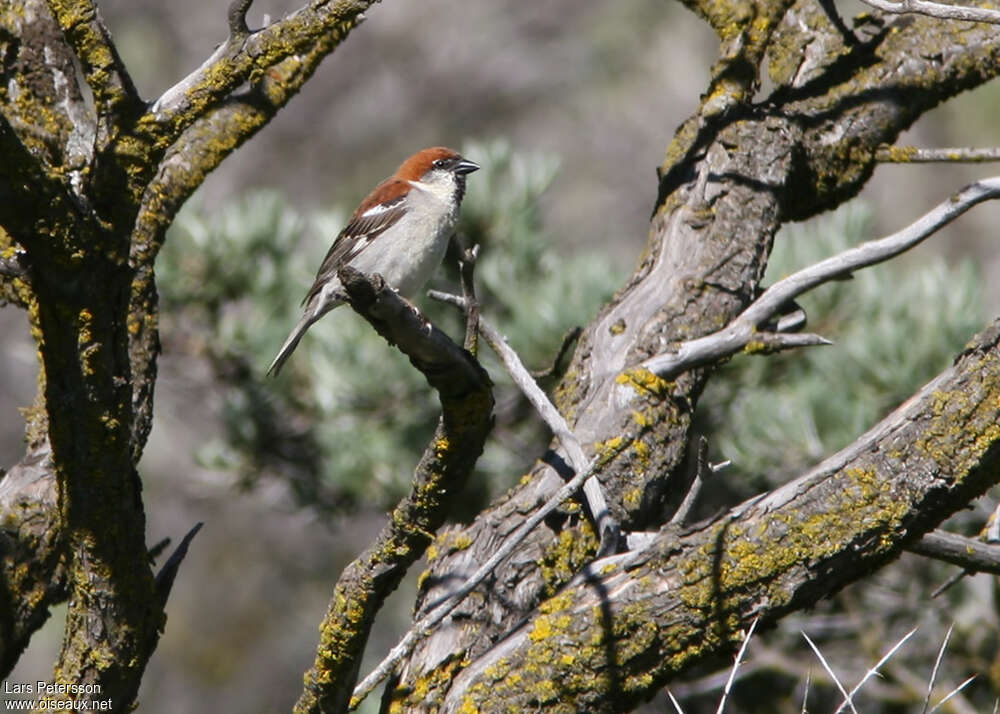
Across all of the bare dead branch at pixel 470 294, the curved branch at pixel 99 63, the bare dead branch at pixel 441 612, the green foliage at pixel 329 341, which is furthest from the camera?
the green foliage at pixel 329 341

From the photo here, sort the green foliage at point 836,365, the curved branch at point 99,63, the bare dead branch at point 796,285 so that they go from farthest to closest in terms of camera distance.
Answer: the green foliage at point 836,365 → the bare dead branch at point 796,285 → the curved branch at point 99,63

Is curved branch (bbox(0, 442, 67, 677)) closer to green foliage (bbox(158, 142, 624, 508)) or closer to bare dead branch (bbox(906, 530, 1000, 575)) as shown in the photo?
bare dead branch (bbox(906, 530, 1000, 575))

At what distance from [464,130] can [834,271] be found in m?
10.1

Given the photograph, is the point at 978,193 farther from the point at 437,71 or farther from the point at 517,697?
the point at 437,71

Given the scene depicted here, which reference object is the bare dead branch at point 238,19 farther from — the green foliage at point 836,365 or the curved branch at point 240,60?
the green foliage at point 836,365

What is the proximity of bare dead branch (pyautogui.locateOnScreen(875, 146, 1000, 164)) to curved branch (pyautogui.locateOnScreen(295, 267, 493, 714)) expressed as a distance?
1455 millimetres

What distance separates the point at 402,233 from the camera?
13.9 ft

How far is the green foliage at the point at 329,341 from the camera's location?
5.33 m

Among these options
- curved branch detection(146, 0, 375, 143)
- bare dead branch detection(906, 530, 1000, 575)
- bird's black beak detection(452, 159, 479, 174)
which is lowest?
bare dead branch detection(906, 530, 1000, 575)

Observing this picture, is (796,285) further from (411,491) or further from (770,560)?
(411,491)

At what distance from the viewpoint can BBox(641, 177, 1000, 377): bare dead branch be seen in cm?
288

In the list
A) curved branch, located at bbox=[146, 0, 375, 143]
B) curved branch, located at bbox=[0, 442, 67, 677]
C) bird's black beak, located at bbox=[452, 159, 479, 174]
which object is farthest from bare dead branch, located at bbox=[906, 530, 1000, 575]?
bird's black beak, located at bbox=[452, 159, 479, 174]

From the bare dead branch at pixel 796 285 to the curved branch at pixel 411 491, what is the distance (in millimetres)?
665

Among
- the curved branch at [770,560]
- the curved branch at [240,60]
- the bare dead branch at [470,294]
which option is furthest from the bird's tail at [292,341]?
the curved branch at [770,560]
